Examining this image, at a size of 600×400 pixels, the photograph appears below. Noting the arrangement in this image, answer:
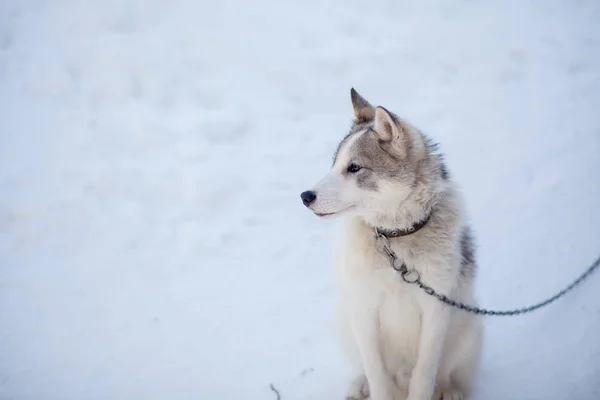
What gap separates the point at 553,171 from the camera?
17.0ft

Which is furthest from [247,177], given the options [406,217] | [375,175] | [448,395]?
[448,395]

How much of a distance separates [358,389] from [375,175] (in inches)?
62.6

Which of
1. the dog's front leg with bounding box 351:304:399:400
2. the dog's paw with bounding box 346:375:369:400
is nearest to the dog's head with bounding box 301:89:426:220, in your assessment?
the dog's front leg with bounding box 351:304:399:400

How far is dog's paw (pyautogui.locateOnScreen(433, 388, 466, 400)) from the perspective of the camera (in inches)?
114

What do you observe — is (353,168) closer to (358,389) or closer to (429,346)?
(429,346)

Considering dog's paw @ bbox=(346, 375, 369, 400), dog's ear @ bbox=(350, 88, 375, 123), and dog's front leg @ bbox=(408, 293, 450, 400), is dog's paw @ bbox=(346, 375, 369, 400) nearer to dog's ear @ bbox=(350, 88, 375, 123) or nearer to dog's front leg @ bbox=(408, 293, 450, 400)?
dog's front leg @ bbox=(408, 293, 450, 400)

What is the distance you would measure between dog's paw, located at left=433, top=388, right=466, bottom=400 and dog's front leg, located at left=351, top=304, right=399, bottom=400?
39 centimetres

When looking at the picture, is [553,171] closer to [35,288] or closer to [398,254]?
[398,254]

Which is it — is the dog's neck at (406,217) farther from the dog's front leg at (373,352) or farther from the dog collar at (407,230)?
the dog's front leg at (373,352)

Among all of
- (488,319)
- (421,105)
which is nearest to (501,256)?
(488,319)

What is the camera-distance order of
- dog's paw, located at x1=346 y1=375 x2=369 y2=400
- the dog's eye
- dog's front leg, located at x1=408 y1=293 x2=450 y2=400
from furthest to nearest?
dog's paw, located at x1=346 y1=375 x2=369 y2=400, the dog's eye, dog's front leg, located at x1=408 y1=293 x2=450 y2=400

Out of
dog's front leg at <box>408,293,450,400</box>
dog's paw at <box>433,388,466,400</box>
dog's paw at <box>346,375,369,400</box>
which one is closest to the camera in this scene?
dog's front leg at <box>408,293,450,400</box>

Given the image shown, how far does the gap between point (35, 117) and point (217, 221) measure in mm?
3334

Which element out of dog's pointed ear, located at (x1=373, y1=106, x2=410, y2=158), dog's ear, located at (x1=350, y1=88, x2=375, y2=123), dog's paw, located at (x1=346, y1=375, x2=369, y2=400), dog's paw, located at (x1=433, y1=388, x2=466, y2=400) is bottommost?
dog's paw, located at (x1=346, y1=375, x2=369, y2=400)
